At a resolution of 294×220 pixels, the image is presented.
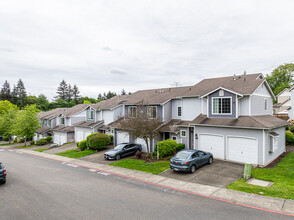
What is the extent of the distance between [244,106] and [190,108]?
5911 millimetres

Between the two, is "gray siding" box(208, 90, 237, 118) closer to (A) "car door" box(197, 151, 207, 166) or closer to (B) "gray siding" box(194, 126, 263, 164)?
(B) "gray siding" box(194, 126, 263, 164)

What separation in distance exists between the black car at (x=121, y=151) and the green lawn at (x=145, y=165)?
177 centimetres

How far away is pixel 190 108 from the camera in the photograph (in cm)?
2180

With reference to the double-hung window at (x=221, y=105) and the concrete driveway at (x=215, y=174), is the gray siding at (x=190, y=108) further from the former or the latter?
the concrete driveway at (x=215, y=174)

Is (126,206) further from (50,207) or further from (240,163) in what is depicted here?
(240,163)

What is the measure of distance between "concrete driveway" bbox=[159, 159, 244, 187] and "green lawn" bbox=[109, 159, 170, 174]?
2.97 ft

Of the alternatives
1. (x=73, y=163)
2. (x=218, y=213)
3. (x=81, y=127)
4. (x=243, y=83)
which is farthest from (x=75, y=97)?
(x=218, y=213)

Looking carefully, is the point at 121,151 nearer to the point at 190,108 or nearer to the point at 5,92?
the point at 190,108

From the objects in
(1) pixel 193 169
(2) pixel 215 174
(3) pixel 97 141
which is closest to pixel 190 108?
(1) pixel 193 169

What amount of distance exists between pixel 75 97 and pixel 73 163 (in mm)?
84123

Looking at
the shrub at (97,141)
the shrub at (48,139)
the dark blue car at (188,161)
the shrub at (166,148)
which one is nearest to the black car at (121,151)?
the shrub at (166,148)

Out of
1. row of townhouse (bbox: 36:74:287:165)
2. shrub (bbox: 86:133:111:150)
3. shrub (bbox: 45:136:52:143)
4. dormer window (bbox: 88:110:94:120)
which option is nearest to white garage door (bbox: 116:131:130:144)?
row of townhouse (bbox: 36:74:287:165)

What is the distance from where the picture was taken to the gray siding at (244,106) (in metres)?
17.2

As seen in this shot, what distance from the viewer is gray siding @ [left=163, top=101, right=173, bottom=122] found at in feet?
78.3
